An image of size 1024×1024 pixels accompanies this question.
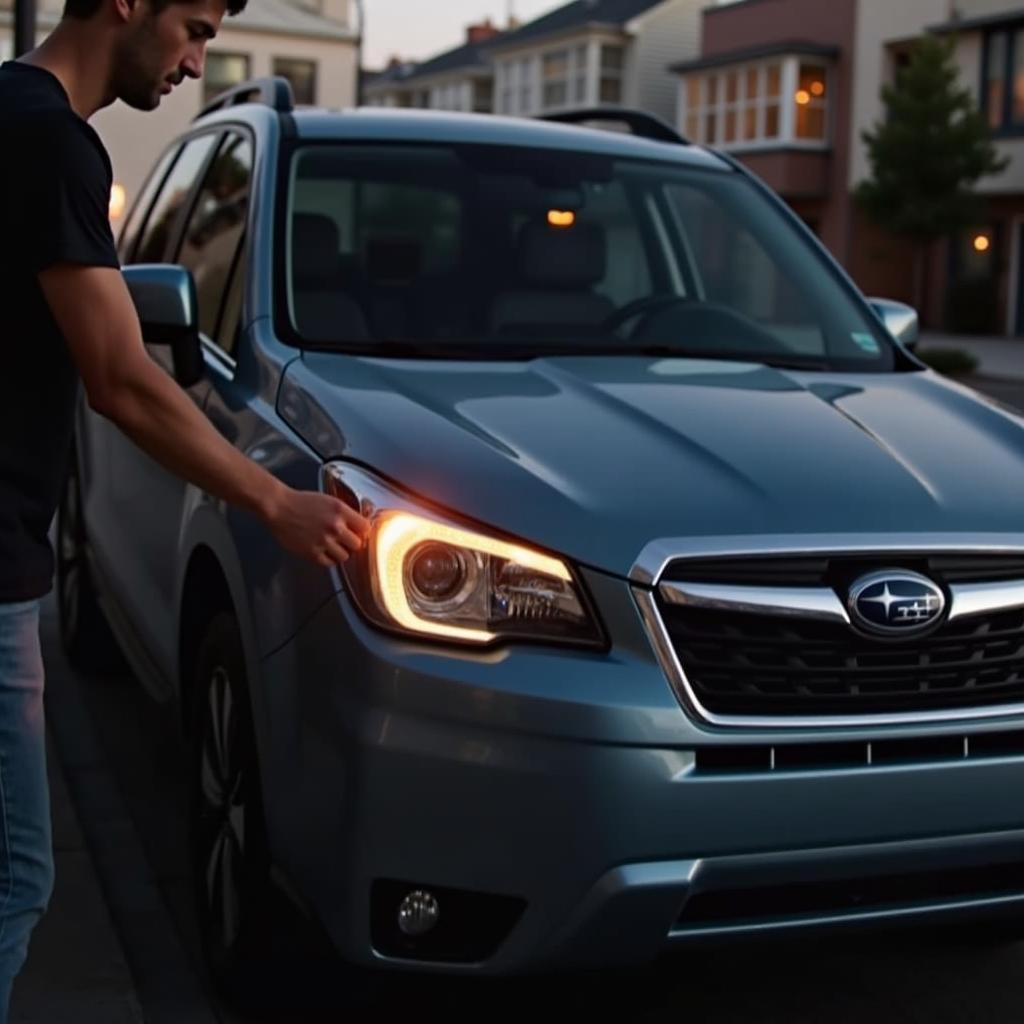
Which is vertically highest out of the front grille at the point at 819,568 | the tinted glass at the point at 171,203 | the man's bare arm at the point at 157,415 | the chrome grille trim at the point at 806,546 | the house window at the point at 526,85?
the house window at the point at 526,85

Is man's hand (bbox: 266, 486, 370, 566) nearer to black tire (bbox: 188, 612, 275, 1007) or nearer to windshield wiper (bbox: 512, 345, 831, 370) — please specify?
black tire (bbox: 188, 612, 275, 1007)

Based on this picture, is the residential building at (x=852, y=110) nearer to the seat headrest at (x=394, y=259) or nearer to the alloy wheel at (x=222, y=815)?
the seat headrest at (x=394, y=259)

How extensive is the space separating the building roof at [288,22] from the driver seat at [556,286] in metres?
44.6

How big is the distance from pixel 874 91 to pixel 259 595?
40.4 metres

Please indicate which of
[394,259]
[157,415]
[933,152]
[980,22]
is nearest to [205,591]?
[394,259]

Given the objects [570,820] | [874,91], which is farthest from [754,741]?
[874,91]

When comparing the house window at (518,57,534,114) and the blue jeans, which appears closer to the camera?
the blue jeans

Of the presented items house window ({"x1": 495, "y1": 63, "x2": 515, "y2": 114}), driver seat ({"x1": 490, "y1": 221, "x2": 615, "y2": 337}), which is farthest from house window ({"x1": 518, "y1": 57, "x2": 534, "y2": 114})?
driver seat ({"x1": 490, "y1": 221, "x2": 615, "y2": 337})

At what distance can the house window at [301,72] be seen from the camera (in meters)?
48.2

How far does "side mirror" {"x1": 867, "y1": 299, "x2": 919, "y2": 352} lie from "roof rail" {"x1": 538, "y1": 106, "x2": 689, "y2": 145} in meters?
0.88

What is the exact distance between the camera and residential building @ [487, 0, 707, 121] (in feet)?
177

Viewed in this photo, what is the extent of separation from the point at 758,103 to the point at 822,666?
1674 inches

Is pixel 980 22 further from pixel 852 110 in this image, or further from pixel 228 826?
pixel 228 826

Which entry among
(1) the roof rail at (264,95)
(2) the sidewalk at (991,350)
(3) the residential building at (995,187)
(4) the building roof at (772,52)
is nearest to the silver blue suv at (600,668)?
(1) the roof rail at (264,95)
